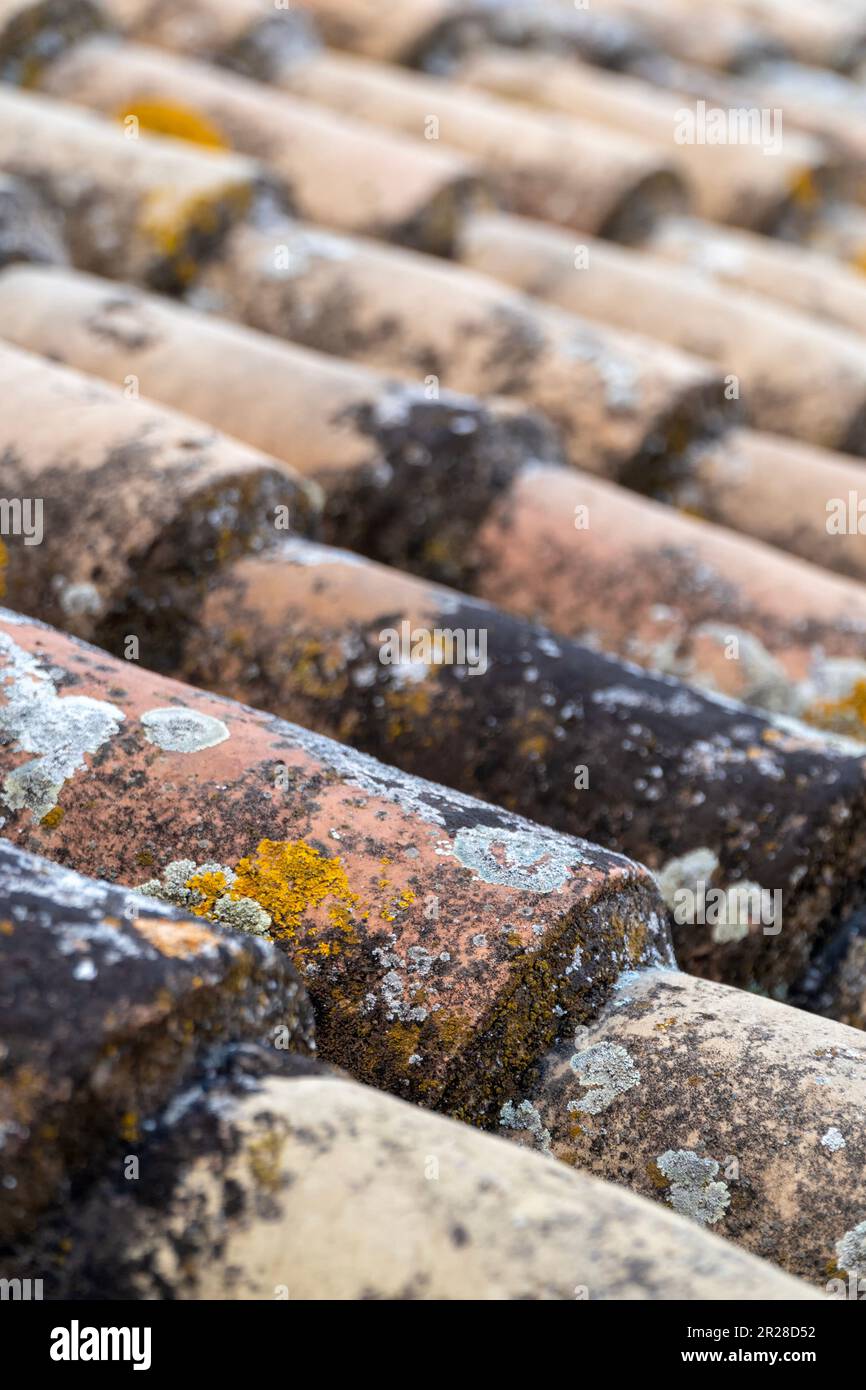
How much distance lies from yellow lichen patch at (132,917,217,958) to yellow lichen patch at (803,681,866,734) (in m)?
1.45

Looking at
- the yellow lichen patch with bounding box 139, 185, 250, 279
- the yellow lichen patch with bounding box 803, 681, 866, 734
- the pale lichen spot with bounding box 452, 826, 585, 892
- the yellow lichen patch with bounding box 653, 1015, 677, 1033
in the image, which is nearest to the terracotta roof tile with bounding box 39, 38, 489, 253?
the yellow lichen patch with bounding box 139, 185, 250, 279

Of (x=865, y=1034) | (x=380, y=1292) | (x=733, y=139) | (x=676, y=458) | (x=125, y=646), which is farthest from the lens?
(x=733, y=139)

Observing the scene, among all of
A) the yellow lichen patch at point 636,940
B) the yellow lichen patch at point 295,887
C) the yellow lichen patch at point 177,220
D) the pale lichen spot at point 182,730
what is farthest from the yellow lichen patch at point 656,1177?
the yellow lichen patch at point 177,220

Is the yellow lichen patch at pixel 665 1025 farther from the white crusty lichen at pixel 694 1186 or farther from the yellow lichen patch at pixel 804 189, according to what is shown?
the yellow lichen patch at pixel 804 189

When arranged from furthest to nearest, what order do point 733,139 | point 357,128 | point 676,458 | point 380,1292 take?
point 733,139
point 357,128
point 676,458
point 380,1292

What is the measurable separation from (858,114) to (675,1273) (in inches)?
224

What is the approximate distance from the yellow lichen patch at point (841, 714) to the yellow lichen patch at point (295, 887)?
1163 millimetres

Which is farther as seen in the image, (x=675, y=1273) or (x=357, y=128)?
(x=357, y=128)

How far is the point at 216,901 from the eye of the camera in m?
1.43

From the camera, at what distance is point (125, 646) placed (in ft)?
6.88

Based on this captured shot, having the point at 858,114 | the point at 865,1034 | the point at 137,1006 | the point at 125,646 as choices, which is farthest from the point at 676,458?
the point at 858,114
